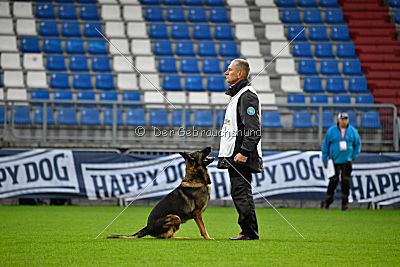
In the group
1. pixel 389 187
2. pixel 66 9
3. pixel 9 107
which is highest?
pixel 66 9

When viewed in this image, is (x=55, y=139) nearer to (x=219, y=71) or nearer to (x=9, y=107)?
(x=9, y=107)

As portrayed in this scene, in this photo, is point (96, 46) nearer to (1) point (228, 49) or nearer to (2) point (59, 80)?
(2) point (59, 80)

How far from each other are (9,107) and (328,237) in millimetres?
9076

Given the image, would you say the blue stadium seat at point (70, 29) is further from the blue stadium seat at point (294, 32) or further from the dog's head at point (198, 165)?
the dog's head at point (198, 165)

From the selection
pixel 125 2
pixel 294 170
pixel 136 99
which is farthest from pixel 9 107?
pixel 125 2

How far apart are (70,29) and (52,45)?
902 mm

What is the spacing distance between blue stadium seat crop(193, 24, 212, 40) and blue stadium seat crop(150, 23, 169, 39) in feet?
3.12

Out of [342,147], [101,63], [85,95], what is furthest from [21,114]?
[342,147]

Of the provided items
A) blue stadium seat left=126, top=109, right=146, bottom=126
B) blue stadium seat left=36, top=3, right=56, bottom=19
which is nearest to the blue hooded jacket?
blue stadium seat left=126, top=109, right=146, bottom=126

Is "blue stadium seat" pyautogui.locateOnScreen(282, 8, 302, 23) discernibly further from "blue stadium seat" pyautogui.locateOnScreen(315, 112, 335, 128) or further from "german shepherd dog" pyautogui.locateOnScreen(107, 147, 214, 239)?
"german shepherd dog" pyautogui.locateOnScreen(107, 147, 214, 239)

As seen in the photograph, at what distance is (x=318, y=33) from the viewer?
65.4ft

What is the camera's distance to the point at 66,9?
20156 mm

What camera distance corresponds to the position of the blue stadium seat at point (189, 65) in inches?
731

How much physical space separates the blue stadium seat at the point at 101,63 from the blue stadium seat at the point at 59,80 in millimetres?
992
